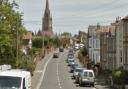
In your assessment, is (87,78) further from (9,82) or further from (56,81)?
(9,82)

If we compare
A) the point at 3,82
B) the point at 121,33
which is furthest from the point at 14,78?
the point at 121,33

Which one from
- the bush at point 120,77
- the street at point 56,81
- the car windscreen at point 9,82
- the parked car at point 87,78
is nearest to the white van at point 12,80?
the car windscreen at point 9,82

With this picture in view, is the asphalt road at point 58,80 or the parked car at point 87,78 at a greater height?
the parked car at point 87,78

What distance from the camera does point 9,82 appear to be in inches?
1041

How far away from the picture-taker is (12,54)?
6512 centimetres

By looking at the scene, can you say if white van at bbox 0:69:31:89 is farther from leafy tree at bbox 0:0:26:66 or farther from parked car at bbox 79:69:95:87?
parked car at bbox 79:69:95:87

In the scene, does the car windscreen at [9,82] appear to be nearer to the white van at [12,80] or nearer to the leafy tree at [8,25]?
the white van at [12,80]

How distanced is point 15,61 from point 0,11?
7.87m

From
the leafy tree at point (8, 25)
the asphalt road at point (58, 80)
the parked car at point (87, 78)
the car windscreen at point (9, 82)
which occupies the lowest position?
the asphalt road at point (58, 80)

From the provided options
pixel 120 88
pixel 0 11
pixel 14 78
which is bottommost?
pixel 120 88

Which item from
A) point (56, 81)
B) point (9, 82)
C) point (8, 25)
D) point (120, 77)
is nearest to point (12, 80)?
point (9, 82)

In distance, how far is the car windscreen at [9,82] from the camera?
26244 mm

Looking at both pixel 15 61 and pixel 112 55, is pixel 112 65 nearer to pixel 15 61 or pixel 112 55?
pixel 112 55

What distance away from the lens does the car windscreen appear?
26.2 metres
